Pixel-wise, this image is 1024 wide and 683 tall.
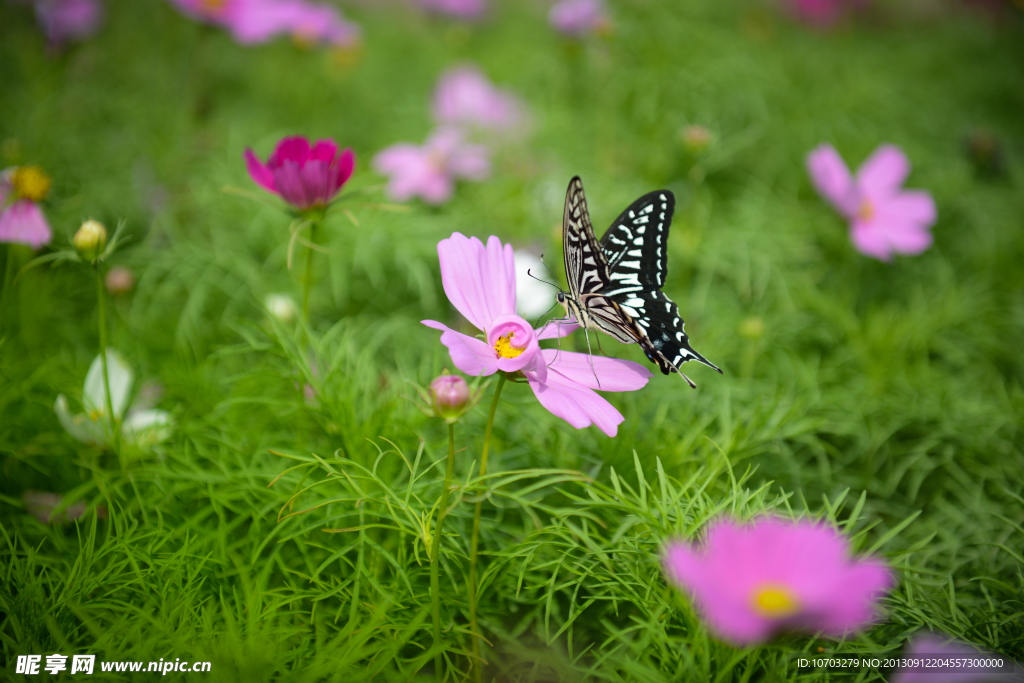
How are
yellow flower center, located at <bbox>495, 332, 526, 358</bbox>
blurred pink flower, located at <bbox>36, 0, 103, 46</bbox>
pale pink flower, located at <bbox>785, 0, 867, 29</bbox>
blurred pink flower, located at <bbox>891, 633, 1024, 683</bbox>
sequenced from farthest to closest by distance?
pale pink flower, located at <bbox>785, 0, 867, 29</bbox>
blurred pink flower, located at <bbox>36, 0, 103, 46</bbox>
yellow flower center, located at <bbox>495, 332, 526, 358</bbox>
blurred pink flower, located at <bbox>891, 633, 1024, 683</bbox>

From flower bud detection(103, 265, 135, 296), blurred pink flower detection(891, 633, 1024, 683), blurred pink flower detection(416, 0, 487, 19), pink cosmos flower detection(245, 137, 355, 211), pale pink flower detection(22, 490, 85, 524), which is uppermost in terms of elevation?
blurred pink flower detection(416, 0, 487, 19)

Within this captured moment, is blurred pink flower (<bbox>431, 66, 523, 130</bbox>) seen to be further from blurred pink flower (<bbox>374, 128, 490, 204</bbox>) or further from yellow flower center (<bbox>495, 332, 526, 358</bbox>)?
yellow flower center (<bbox>495, 332, 526, 358</bbox>)

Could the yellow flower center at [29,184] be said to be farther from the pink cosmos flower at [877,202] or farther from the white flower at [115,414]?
the pink cosmos flower at [877,202]

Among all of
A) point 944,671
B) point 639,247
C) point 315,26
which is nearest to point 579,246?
point 639,247

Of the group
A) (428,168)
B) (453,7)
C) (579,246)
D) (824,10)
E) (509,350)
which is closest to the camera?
(509,350)

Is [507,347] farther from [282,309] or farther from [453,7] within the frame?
[453,7]

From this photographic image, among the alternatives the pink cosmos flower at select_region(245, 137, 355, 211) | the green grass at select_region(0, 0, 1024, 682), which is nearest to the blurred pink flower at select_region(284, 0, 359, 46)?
the green grass at select_region(0, 0, 1024, 682)
